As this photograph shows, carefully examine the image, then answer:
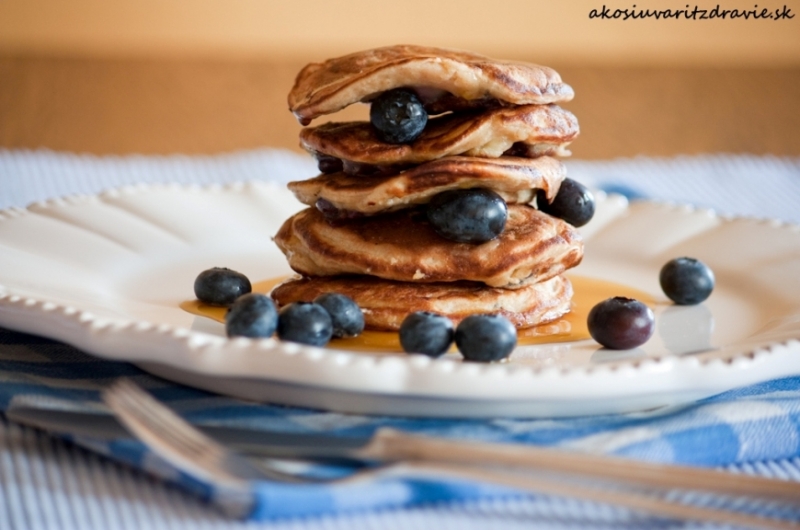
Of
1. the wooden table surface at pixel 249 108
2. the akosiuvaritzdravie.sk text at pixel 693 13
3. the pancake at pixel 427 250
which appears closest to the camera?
the pancake at pixel 427 250

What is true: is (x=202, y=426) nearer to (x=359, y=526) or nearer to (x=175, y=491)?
(x=175, y=491)

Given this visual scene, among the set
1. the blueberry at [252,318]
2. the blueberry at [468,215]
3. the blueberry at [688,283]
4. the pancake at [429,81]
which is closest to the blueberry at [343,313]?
the blueberry at [252,318]

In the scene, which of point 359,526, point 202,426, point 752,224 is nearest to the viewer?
point 359,526

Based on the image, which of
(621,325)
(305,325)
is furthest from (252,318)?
(621,325)

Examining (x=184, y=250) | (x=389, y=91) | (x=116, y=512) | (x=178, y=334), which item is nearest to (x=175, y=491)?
(x=116, y=512)

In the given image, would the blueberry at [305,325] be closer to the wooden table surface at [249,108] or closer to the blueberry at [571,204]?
the blueberry at [571,204]

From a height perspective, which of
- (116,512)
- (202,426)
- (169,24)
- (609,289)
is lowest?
(116,512)
